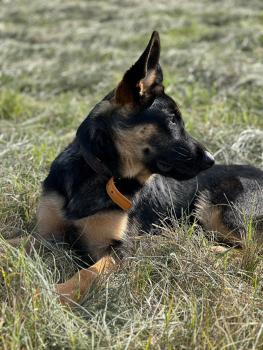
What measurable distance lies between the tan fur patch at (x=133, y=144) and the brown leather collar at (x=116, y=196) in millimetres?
136

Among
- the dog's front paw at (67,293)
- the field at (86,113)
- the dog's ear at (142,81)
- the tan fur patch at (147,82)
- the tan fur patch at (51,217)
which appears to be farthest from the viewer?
the tan fur patch at (51,217)

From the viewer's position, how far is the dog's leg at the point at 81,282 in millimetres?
3424

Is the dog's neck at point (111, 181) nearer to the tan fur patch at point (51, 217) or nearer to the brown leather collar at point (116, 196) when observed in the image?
the brown leather collar at point (116, 196)

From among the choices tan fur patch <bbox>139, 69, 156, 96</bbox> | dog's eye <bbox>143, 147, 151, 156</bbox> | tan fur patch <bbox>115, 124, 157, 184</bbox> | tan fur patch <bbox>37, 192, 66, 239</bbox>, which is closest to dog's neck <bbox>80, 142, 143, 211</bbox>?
tan fur patch <bbox>115, 124, 157, 184</bbox>

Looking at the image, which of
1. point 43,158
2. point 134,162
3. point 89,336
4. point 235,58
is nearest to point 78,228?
point 134,162

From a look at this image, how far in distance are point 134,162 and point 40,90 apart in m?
5.29

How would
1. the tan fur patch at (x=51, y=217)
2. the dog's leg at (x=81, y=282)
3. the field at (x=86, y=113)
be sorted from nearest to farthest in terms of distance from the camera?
A: the field at (x=86, y=113) → the dog's leg at (x=81, y=282) → the tan fur patch at (x=51, y=217)

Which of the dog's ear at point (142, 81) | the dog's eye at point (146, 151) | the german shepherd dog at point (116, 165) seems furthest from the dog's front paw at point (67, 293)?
the dog's ear at point (142, 81)

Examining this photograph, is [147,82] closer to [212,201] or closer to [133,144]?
[133,144]

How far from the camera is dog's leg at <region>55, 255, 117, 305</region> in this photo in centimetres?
342

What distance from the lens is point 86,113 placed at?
7.35 m

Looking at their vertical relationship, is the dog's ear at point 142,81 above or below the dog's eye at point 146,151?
above

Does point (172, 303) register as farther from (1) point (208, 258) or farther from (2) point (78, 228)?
(2) point (78, 228)

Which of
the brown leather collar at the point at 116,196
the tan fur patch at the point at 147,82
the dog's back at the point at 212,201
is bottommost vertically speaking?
the dog's back at the point at 212,201
